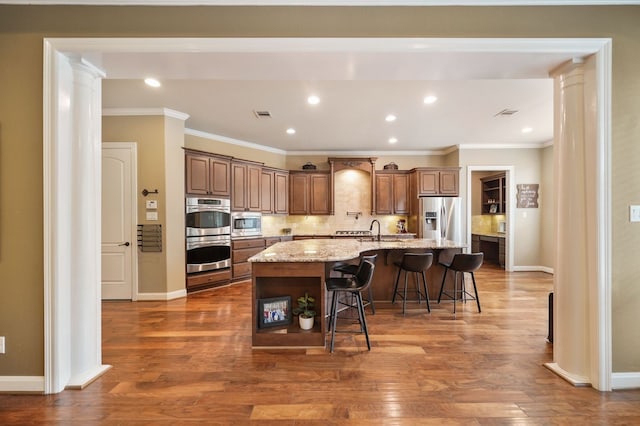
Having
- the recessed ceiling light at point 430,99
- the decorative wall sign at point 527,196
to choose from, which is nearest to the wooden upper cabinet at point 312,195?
the recessed ceiling light at point 430,99

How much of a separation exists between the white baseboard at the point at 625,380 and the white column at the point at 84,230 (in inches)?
152

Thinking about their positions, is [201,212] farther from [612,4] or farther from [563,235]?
[612,4]

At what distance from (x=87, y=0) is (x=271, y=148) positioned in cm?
474

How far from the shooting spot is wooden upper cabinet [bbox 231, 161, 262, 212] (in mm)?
5578

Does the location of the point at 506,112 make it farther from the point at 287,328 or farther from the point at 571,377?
the point at 287,328

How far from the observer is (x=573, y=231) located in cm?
220

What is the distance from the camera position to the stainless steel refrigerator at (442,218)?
629cm

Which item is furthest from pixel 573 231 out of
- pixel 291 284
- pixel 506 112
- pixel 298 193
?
pixel 298 193

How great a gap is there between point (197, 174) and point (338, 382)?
12.9 ft

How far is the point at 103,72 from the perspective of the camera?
2.35 m

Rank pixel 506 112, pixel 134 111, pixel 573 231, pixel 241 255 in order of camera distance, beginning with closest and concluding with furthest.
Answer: pixel 573 231 → pixel 134 111 → pixel 506 112 → pixel 241 255

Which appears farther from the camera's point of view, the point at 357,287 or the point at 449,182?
the point at 449,182

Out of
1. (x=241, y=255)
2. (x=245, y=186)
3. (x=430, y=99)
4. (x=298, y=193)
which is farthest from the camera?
(x=298, y=193)

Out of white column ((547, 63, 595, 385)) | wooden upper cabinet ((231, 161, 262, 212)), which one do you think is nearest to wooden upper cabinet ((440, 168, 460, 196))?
wooden upper cabinet ((231, 161, 262, 212))
